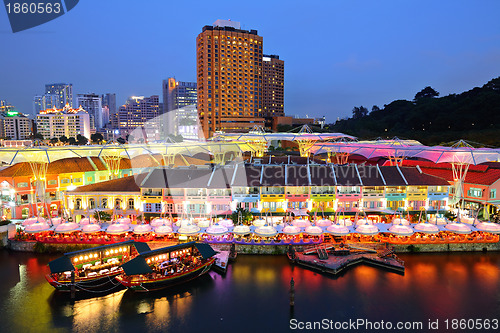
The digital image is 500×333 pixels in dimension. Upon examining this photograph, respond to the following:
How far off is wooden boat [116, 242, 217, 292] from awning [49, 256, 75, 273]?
11.2 ft

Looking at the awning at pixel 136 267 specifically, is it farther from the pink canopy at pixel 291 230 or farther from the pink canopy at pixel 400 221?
the pink canopy at pixel 400 221

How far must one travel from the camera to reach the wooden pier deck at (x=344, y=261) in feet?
91.0

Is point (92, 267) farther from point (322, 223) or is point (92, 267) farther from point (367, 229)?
point (367, 229)

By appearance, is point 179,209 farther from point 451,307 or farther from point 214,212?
point 451,307

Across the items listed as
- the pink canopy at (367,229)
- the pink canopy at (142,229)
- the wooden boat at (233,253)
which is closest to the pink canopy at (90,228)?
the pink canopy at (142,229)

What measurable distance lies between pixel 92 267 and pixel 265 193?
56.4 ft

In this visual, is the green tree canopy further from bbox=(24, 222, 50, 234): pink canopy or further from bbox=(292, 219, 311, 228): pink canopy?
bbox=(24, 222, 50, 234): pink canopy

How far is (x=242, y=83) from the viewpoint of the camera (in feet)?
502

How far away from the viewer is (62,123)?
546ft

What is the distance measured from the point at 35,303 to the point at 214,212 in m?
16.8

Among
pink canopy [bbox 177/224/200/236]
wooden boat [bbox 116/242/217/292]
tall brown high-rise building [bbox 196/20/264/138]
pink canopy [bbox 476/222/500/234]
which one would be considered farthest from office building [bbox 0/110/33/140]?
pink canopy [bbox 476/222/500/234]

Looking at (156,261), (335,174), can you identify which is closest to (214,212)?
(156,261)

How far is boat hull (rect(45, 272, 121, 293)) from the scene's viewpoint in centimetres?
2430

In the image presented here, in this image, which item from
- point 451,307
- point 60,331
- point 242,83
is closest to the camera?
point 60,331
